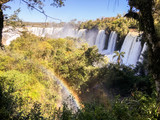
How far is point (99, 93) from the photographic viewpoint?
53.1 ft

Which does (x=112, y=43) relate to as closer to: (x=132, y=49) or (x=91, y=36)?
(x=132, y=49)

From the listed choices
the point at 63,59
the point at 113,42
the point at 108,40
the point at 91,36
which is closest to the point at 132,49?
the point at 113,42

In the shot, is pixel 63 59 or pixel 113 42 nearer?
pixel 63 59

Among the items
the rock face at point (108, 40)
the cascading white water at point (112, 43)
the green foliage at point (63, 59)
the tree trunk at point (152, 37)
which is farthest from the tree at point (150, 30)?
the cascading white water at point (112, 43)

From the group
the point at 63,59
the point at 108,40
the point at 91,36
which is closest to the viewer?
the point at 63,59

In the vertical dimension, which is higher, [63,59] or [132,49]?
[132,49]

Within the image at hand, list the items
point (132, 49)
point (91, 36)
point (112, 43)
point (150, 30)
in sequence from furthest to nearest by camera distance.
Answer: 1. point (91, 36)
2. point (112, 43)
3. point (132, 49)
4. point (150, 30)

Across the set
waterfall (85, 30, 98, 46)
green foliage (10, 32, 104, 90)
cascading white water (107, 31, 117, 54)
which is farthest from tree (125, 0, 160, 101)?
waterfall (85, 30, 98, 46)

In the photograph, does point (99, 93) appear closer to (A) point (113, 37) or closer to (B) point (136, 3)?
(B) point (136, 3)

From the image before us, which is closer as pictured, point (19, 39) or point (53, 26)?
point (19, 39)

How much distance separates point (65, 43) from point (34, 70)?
1060cm

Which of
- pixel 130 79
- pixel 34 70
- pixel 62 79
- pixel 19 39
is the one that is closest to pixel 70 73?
pixel 62 79

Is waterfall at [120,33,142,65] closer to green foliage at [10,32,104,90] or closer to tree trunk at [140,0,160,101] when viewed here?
green foliage at [10,32,104,90]

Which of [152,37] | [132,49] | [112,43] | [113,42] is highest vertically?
[152,37]
